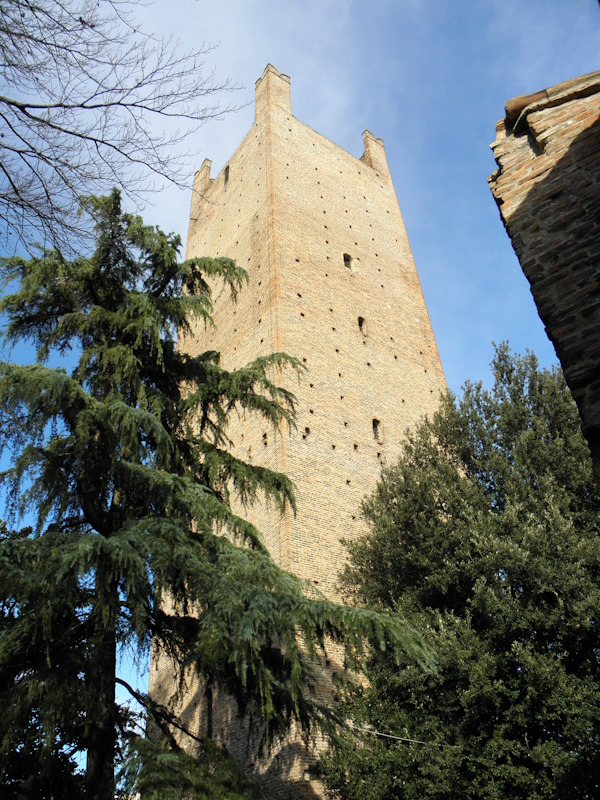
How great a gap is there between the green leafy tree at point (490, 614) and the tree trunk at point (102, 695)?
2.15 m

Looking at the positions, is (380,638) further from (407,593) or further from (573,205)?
(407,593)

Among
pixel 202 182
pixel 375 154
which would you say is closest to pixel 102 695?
pixel 375 154

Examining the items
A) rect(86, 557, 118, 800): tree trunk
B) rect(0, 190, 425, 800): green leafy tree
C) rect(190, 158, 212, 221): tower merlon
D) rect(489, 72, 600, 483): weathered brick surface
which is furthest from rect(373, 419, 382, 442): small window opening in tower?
rect(190, 158, 212, 221): tower merlon

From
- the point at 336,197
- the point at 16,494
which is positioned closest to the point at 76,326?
A: the point at 16,494

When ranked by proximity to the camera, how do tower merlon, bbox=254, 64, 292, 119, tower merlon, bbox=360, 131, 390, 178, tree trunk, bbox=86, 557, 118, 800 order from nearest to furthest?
tree trunk, bbox=86, 557, 118, 800 → tower merlon, bbox=254, 64, 292, 119 → tower merlon, bbox=360, 131, 390, 178

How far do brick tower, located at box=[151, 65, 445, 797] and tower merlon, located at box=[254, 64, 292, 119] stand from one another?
2.3 inches

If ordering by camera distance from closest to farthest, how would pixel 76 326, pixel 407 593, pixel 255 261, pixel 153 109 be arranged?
1. pixel 153 109
2. pixel 76 326
3. pixel 407 593
4. pixel 255 261

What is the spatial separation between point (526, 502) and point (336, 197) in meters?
11.5

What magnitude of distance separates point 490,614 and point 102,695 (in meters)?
5.18

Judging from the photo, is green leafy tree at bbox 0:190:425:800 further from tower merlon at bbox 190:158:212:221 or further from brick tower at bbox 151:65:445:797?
tower merlon at bbox 190:158:212:221

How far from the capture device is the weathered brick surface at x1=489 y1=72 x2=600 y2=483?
4.18m

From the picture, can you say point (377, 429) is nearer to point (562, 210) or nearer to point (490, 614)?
point (490, 614)

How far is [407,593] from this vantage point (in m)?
9.46

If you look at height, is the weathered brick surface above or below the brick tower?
below
